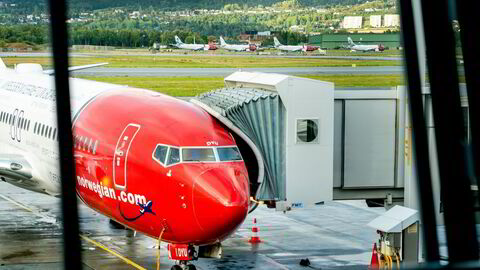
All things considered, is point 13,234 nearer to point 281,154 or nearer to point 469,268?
point 281,154

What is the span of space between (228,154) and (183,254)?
210 centimetres

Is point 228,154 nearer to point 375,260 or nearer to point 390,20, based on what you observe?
point 375,260

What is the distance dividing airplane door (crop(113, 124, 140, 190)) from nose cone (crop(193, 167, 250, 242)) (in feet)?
6.44

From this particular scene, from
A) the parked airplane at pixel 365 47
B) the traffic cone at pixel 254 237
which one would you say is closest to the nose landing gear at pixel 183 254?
the traffic cone at pixel 254 237

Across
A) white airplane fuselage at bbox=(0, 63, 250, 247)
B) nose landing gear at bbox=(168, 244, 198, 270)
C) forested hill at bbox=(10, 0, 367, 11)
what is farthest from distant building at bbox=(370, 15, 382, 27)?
nose landing gear at bbox=(168, 244, 198, 270)

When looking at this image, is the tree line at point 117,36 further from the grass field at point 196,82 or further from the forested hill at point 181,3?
the grass field at point 196,82

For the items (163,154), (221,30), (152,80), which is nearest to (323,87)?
(163,154)

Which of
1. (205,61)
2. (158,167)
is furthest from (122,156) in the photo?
(205,61)

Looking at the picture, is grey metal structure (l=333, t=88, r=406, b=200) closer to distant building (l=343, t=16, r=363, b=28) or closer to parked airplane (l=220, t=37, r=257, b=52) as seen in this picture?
distant building (l=343, t=16, r=363, b=28)

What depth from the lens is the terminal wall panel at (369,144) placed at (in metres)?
22.2

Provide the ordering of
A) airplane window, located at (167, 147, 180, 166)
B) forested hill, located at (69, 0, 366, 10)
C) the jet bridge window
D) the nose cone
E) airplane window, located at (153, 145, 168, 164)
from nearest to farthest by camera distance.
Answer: the nose cone < airplane window, located at (167, 147, 180, 166) < airplane window, located at (153, 145, 168, 164) < the jet bridge window < forested hill, located at (69, 0, 366, 10)

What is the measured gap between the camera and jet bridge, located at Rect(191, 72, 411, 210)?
21.1 meters

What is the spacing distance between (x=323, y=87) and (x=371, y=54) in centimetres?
5442

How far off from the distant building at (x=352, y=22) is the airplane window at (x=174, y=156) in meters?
50.4
